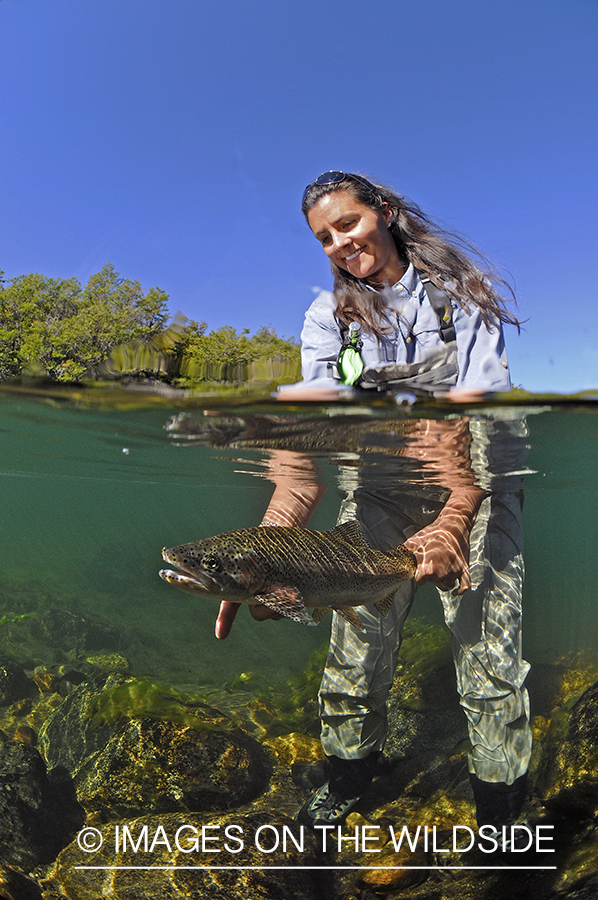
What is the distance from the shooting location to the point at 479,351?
4457mm

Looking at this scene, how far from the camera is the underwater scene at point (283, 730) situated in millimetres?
5672

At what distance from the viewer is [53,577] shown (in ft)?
74.0

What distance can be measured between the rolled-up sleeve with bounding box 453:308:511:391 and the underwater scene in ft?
3.32

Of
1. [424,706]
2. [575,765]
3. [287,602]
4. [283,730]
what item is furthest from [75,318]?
[424,706]

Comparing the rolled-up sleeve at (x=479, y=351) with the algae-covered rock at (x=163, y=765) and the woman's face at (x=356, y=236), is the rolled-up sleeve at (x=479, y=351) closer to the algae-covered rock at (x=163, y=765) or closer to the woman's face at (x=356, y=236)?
the woman's face at (x=356, y=236)

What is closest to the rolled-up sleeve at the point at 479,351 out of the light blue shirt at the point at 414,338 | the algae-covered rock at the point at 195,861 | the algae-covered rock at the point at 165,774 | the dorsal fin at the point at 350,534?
the light blue shirt at the point at 414,338

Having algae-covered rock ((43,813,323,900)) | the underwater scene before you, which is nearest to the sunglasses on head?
the underwater scene

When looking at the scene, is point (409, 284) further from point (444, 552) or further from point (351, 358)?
point (444, 552)

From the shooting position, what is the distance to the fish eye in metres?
2.49

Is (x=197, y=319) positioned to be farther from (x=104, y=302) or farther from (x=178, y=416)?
(x=178, y=416)

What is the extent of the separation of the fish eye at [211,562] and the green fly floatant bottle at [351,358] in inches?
107

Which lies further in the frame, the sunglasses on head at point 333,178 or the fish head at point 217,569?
the sunglasses on head at point 333,178

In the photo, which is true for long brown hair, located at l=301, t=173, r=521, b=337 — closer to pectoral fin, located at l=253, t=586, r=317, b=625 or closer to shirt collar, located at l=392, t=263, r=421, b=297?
shirt collar, located at l=392, t=263, r=421, b=297

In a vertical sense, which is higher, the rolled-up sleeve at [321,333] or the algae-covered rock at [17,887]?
the rolled-up sleeve at [321,333]
